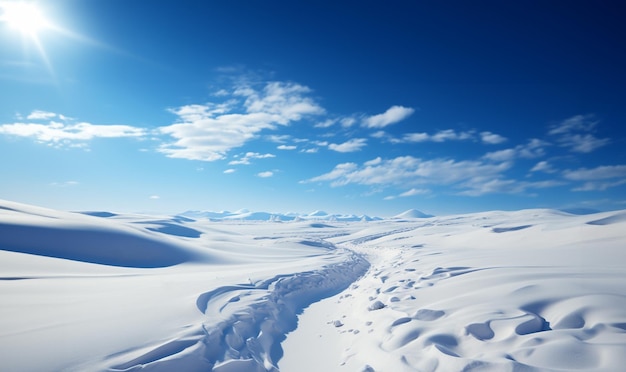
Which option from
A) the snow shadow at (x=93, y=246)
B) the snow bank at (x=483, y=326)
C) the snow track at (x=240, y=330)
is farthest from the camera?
the snow shadow at (x=93, y=246)

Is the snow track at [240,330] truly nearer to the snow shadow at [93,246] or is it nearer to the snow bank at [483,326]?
the snow bank at [483,326]

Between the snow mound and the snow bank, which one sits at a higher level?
the snow mound

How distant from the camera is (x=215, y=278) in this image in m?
10.3

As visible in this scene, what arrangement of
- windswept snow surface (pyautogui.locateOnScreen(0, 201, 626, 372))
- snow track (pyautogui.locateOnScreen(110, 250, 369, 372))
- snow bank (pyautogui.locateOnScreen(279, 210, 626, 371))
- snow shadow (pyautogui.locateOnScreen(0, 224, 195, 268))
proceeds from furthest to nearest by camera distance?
snow shadow (pyautogui.locateOnScreen(0, 224, 195, 268)) < snow track (pyautogui.locateOnScreen(110, 250, 369, 372)) < windswept snow surface (pyautogui.locateOnScreen(0, 201, 626, 372)) < snow bank (pyautogui.locateOnScreen(279, 210, 626, 371))

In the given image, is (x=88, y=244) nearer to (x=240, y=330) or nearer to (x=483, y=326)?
(x=240, y=330)

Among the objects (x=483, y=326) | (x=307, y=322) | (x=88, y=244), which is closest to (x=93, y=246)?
(x=88, y=244)

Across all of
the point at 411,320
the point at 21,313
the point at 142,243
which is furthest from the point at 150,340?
the point at 142,243

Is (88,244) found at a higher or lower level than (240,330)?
higher

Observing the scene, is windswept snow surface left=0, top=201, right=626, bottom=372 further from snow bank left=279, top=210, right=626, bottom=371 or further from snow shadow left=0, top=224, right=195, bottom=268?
snow shadow left=0, top=224, right=195, bottom=268

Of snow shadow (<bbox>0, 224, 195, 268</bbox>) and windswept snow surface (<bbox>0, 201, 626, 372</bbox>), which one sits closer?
windswept snow surface (<bbox>0, 201, 626, 372</bbox>)

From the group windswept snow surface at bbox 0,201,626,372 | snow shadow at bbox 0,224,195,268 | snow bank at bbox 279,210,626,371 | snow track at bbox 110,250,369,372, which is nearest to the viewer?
snow bank at bbox 279,210,626,371

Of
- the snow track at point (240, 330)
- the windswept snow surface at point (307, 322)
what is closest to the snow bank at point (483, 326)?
the windswept snow surface at point (307, 322)

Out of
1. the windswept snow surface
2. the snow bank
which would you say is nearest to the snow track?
the windswept snow surface

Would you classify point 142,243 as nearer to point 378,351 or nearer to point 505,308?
point 378,351
